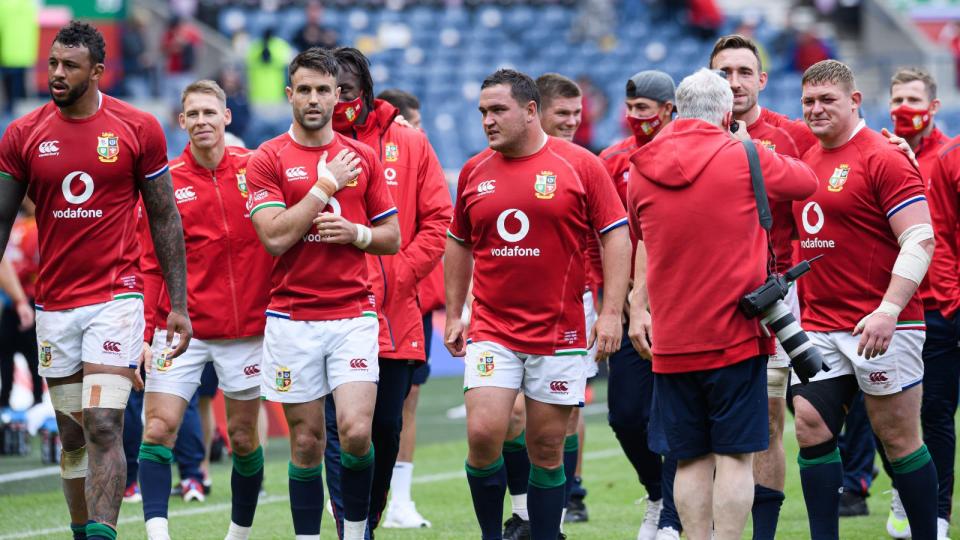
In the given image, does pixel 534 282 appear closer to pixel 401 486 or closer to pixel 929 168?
pixel 401 486

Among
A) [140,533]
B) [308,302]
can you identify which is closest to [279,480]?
[140,533]

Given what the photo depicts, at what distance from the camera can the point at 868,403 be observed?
24.1ft

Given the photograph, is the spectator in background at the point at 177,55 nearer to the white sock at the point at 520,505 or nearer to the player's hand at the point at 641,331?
the white sock at the point at 520,505

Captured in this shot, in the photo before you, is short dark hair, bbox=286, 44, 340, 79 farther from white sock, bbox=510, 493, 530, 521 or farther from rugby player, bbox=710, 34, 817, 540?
white sock, bbox=510, 493, 530, 521

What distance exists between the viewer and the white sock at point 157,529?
7.88m

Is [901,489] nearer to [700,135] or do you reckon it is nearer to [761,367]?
[761,367]

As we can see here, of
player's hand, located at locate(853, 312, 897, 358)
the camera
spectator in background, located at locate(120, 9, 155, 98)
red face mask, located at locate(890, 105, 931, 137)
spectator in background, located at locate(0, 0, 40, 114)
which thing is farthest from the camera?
spectator in background, located at locate(120, 9, 155, 98)

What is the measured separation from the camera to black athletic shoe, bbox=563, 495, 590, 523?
9539 mm

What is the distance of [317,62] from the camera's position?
A: 286 inches

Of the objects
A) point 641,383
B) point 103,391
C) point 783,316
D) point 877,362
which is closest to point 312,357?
point 103,391

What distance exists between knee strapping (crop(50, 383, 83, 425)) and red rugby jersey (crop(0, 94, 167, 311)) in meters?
0.39

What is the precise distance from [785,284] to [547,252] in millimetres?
1263

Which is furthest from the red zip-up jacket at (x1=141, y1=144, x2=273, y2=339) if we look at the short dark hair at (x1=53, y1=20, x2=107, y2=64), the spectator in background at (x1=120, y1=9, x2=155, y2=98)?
the spectator in background at (x1=120, y1=9, x2=155, y2=98)

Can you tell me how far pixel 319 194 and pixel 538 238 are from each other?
3.48 ft
